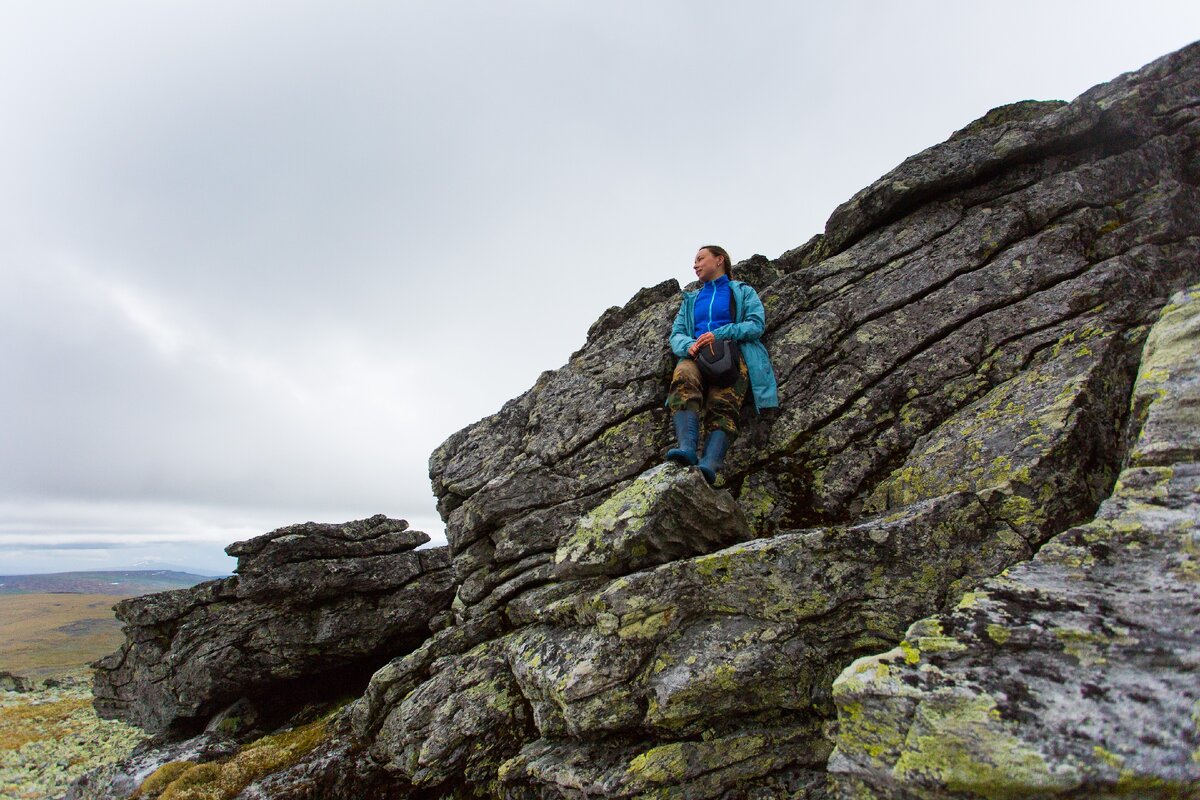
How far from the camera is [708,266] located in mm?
17109

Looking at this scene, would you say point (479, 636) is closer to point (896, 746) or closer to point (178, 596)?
point (896, 746)

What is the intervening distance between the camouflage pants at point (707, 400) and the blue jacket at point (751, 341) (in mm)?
626

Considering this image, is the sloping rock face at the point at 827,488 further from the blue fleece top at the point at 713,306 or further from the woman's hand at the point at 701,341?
the woman's hand at the point at 701,341

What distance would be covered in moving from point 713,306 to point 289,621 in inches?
1002

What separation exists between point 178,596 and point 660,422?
29.5 metres

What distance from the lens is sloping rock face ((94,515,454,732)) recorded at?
26141 mm

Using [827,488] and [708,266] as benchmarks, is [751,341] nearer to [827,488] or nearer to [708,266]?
[708,266]

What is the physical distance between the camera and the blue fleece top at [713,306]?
16.4 m

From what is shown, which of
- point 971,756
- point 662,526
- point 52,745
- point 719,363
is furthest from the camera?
point 52,745

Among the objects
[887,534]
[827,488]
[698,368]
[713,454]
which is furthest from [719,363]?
[887,534]

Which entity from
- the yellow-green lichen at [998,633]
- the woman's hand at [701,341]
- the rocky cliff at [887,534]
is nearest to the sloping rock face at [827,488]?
the rocky cliff at [887,534]

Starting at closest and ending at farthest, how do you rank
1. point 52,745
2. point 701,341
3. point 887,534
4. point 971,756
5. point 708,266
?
1. point 971,756
2. point 887,534
3. point 701,341
4. point 708,266
5. point 52,745

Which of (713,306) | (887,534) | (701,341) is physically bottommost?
(887,534)

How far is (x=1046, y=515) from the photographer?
32.7ft
